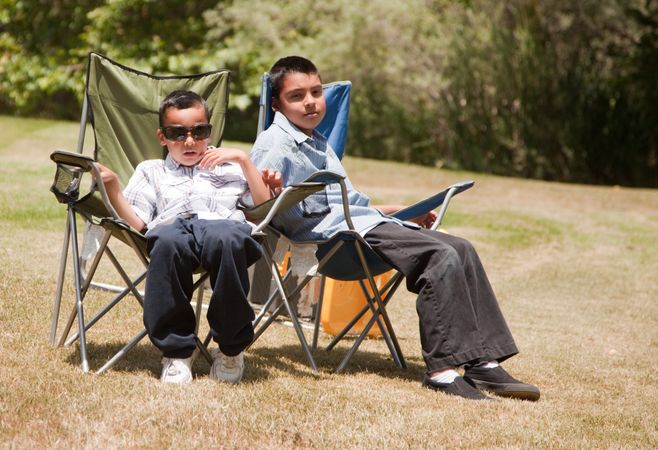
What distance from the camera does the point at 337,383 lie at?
3.34m

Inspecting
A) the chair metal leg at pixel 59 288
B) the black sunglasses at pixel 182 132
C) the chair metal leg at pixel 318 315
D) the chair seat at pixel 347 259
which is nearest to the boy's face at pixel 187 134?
the black sunglasses at pixel 182 132

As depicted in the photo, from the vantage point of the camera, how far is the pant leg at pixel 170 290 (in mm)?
2973

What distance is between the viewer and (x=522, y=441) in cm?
280

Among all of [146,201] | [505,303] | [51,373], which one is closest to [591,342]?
[505,303]

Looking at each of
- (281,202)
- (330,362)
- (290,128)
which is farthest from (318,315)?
(281,202)

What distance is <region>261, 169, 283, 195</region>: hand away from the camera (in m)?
3.44

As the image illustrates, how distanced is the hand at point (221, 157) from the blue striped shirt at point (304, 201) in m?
0.28

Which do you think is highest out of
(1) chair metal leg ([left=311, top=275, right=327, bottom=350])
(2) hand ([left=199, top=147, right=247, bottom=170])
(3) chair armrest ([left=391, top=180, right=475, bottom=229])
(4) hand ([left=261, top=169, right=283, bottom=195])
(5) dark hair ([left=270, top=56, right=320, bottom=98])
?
(5) dark hair ([left=270, top=56, right=320, bottom=98])

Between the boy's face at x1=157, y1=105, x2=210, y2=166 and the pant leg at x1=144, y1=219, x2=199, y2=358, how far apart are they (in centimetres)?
39

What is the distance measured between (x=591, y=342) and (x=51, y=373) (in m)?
2.84

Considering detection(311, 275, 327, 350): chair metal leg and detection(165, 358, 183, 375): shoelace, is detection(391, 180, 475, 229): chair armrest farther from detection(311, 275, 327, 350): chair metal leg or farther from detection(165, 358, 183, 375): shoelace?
detection(165, 358, 183, 375): shoelace

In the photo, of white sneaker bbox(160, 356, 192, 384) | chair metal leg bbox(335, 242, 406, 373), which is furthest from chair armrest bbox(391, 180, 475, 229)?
white sneaker bbox(160, 356, 192, 384)

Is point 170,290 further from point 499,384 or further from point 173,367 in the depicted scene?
point 499,384

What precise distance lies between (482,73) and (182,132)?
11.0m
